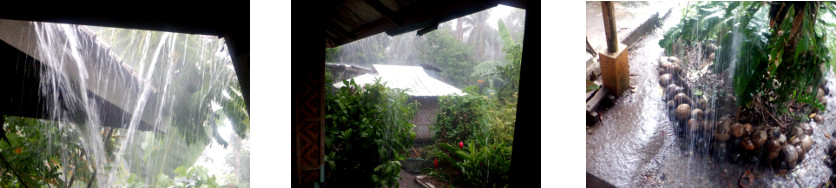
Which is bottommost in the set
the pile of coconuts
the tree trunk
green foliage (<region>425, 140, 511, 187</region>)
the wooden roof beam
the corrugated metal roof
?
green foliage (<region>425, 140, 511, 187</region>)

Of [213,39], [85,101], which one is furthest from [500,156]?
[85,101]

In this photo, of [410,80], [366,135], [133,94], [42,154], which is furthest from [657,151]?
[42,154]

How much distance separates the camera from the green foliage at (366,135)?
1533 mm

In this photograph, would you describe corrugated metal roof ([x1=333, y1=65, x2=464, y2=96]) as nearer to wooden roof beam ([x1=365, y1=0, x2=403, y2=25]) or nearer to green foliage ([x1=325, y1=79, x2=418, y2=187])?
green foliage ([x1=325, y1=79, x2=418, y2=187])

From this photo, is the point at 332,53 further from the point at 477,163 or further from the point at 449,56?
the point at 477,163

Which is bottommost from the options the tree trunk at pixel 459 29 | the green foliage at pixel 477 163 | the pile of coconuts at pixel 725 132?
the green foliage at pixel 477 163

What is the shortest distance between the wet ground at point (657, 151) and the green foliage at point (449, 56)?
444 mm

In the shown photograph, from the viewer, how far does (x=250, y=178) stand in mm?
1543

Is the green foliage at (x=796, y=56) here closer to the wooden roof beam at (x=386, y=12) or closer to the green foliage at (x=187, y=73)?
the wooden roof beam at (x=386, y=12)

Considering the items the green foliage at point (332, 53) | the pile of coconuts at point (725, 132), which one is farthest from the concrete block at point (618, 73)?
the green foliage at point (332, 53)

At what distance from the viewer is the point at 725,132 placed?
1.48 m

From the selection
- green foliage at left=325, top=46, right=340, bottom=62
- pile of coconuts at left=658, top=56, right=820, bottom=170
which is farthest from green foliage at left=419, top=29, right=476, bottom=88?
pile of coconuts at left=658, top=56, right=820, bottom=170

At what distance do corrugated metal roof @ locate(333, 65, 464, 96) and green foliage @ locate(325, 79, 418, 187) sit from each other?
0.02m

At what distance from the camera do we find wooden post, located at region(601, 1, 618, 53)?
57.7 inches
